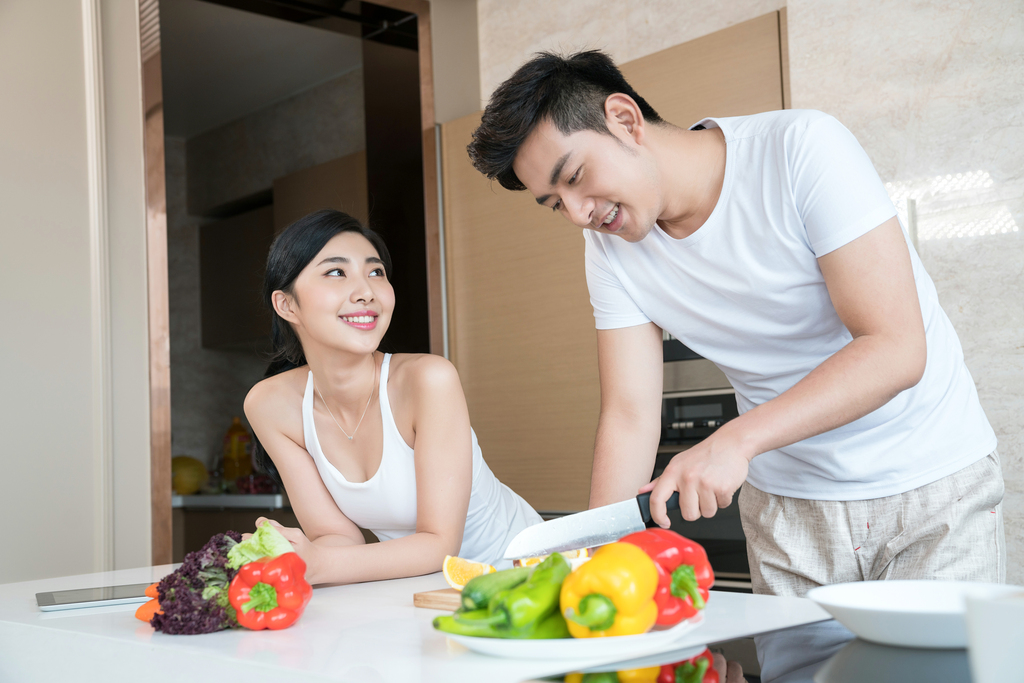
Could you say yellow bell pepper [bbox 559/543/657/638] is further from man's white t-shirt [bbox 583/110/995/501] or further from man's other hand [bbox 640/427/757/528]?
man's white t-shirt [bbox 583/110/995/501]

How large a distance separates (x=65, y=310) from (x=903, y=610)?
7.96 feet

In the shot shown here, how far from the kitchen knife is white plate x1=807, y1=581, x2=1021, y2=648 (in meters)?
0.35

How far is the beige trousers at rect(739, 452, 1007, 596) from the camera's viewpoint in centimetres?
124

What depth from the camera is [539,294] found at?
2934mm

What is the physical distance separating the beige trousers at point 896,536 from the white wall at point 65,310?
1.95m

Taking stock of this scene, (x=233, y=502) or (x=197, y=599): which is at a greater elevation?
(x=197, y=599)

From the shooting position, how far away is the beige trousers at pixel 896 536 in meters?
1.24

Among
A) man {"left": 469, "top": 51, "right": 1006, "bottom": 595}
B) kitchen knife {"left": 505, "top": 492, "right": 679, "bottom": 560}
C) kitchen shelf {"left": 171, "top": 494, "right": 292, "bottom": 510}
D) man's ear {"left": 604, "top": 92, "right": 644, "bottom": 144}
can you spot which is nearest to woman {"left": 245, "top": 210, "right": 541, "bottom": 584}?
man {"left": 469, "top": 51, "right": 1006, "bottom": 595}

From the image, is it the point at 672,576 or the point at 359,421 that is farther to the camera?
the point at 359,421

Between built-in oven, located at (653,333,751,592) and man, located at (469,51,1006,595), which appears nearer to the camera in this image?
man, located at (469,51,1006,595)

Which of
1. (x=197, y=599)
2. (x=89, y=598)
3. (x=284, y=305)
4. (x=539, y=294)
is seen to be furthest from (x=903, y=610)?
(x=539, y=294)

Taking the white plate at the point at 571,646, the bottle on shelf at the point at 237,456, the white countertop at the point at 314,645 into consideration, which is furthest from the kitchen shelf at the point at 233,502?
the white plate at the point at 571,646

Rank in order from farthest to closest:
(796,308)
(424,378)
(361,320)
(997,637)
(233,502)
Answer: (233,502) → (361,320) → (424,378) → (796,308) → (997,637)

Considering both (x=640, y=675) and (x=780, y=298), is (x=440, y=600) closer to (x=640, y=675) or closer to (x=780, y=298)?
(x=640, y=675)
